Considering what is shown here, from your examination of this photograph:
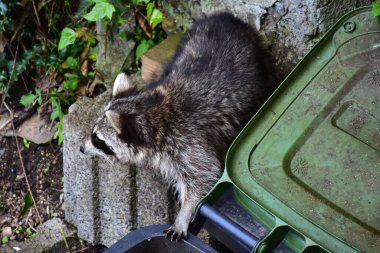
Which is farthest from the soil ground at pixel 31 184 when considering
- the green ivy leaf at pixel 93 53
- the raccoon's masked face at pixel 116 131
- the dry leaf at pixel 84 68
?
the raccoon's masked face at pixel 116 131

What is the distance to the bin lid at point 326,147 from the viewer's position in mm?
2176

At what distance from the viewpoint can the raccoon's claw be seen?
239 cm

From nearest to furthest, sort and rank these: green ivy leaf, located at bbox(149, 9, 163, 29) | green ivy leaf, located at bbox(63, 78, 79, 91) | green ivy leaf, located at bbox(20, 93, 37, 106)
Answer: green ivy leaf, located at bbox(149, 9, 163, 29)
green ivy leaf, located at bbox(63, 78, 79, 91)
green ivy leaf, located at bbox(20, 93, 37, 106)

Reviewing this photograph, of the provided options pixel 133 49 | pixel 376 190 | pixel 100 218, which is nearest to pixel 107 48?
pixel 133 49

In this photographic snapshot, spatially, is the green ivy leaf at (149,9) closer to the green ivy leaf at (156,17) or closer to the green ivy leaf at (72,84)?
the green ivy leaf at (156,17)

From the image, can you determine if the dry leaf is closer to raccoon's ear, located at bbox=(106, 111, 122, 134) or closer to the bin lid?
raccoon's ear, located at bbox=(106, 111, 122, 134)

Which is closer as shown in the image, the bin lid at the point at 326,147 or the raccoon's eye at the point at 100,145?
the bin lid at the point at 326,147

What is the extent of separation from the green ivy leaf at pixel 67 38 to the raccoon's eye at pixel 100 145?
842mm

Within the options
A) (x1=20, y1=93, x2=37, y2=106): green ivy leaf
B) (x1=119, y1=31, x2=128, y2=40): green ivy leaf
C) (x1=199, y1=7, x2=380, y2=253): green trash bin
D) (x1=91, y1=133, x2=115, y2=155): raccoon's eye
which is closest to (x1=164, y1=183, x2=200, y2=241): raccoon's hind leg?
(x1=199, y1=7, x2=380, y2=253): green trash bin

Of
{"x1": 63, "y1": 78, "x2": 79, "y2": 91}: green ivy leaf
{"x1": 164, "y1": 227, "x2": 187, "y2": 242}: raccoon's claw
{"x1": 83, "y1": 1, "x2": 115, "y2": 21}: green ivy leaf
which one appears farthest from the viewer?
{"x1": 63, "y1": 78, "x2": 79, "y2": 91}: green ivy leaf

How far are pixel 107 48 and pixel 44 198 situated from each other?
99cm

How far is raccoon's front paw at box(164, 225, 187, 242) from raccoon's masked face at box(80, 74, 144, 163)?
2.38 feet

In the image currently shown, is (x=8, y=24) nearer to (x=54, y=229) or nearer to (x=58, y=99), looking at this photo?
(x=58, y=99)

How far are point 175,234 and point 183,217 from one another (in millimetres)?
365
